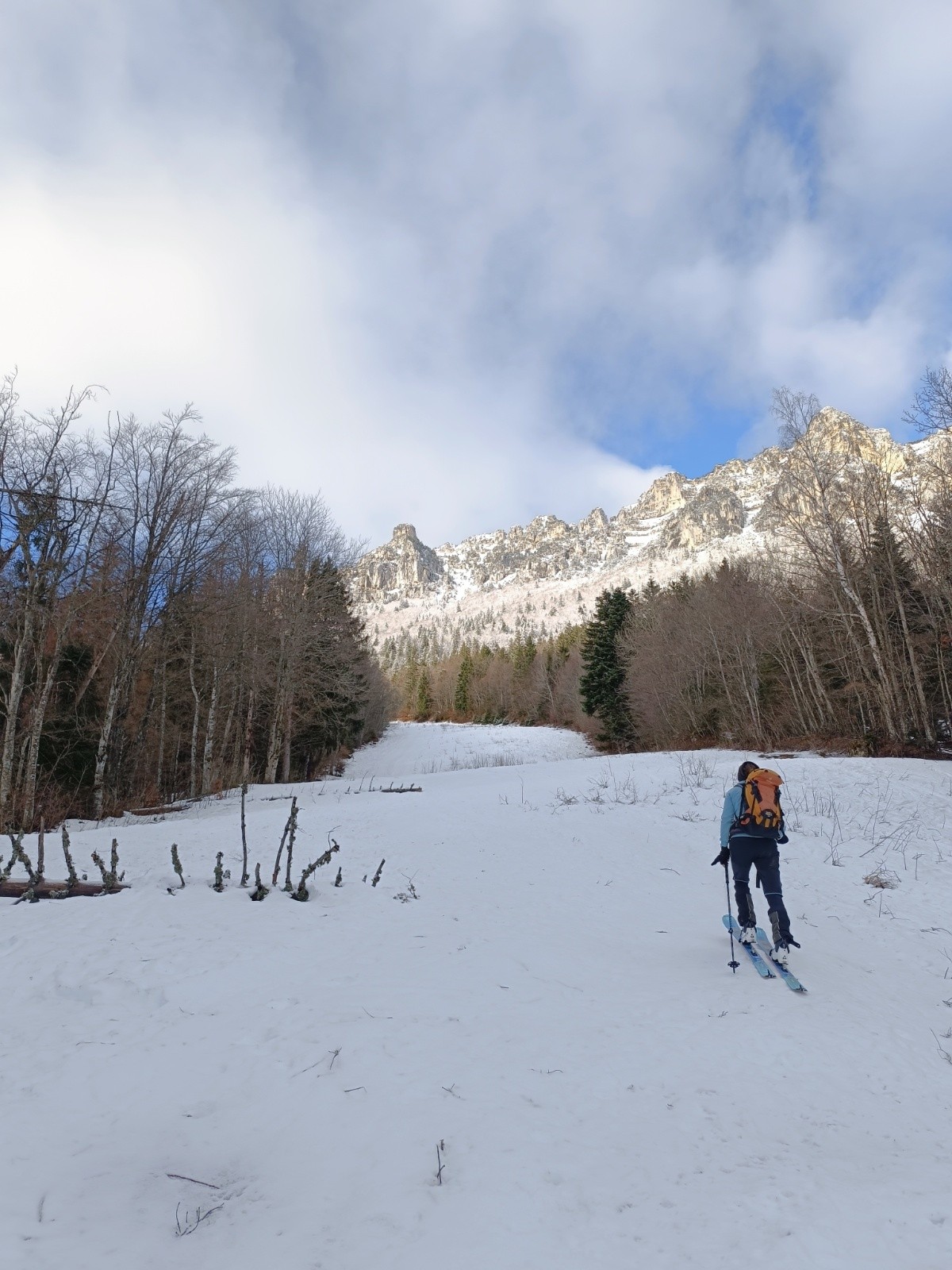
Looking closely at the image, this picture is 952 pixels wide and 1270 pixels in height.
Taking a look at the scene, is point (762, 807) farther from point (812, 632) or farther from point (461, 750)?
point (461, 750)

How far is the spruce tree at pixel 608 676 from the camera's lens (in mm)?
40938

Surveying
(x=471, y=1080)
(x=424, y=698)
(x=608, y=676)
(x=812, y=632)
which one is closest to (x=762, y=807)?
(x=471, y=1080)

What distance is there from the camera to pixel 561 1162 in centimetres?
298

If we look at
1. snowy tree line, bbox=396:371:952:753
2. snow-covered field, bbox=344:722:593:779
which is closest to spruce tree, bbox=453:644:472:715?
snow-covered field, bbox=344:722:593:779

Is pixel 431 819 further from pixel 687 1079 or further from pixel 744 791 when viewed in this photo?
pixel 687 1079

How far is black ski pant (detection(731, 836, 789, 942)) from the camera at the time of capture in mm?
5797

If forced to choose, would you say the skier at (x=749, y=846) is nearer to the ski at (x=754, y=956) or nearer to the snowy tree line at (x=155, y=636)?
the ski at (x=754, y=956)

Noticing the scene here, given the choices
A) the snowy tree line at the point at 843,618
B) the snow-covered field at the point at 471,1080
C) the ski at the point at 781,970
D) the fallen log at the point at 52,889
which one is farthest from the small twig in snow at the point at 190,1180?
the snowy tree line at the point at 843,618

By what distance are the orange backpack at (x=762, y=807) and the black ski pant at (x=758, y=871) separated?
103 mm

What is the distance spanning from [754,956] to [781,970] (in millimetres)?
311

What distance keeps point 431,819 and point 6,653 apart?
1193 centimetres

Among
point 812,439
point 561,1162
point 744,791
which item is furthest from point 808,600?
point 561,1162

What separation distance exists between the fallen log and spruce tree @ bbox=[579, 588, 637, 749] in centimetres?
3555

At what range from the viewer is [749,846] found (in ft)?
19.8
